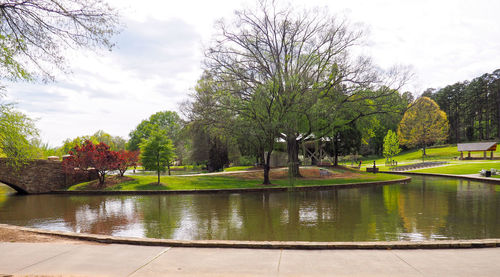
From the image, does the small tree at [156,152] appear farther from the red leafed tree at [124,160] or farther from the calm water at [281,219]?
the calm water at [281,219]

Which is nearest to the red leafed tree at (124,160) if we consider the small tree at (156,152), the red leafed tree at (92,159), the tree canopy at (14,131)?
the red leafed tree at (92,159)

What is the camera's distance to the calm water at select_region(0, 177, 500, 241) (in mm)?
9414

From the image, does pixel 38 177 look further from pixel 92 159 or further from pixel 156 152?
pixel 156 152

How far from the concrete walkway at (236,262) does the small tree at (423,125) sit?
253ft

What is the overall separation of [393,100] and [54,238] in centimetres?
2959

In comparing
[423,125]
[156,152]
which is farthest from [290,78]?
[423,125]

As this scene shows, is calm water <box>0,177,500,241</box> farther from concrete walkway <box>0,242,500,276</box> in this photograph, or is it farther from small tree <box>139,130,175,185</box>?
small tree <box>139,130,175,185</box>

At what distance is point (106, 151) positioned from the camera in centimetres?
2495

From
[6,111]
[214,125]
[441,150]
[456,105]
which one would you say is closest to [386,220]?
[6,111]

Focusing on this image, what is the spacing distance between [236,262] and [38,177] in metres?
24.2

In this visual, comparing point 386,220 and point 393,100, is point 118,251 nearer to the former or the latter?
point 386,220

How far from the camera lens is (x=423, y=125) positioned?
7762 cm

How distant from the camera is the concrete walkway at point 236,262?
5.49 m

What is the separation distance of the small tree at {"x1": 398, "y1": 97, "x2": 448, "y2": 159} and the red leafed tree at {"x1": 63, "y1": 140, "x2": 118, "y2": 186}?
69.5 metres
